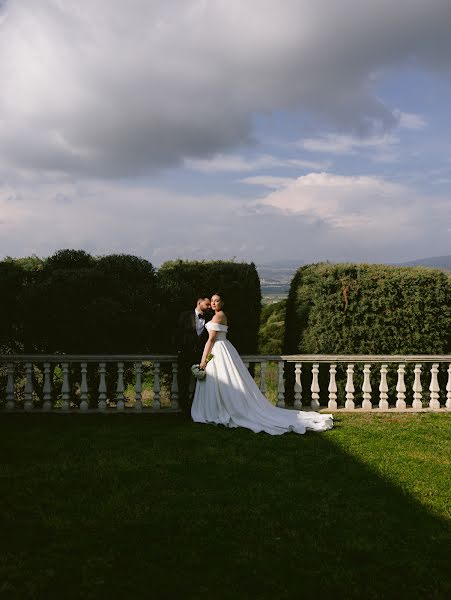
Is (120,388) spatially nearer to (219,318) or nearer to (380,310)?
(219,318)

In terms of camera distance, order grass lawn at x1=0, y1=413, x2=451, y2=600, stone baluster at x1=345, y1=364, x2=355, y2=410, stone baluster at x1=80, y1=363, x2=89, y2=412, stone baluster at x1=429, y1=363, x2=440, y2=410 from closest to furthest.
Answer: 1. grass lawn at x1=0, y1=413, x2=451, y2=600
2. stone baluster at x1=80, y1=363, x2=89, y2=412
3. stone baluster at x1=345, y1=364, x2=355, y2=410
4. stone baluster at x1=429, y1=363, x2=440, y2=410

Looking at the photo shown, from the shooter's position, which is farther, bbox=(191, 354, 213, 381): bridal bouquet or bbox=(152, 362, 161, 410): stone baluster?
bbox=(152, 362, 161, 410): stone baluster

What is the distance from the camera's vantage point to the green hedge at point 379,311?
32.1 feet

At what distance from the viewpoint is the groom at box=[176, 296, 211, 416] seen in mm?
8852

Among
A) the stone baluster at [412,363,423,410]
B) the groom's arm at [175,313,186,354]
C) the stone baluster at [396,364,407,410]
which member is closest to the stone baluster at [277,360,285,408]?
the groom's arm at [175,313,186,354]

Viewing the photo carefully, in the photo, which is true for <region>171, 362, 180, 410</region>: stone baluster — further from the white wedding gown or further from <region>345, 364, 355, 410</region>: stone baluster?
<region>345, 364, 355, 410</region>: stone baluster

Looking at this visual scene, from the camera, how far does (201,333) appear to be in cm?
895

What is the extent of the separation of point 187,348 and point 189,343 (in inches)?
3.4

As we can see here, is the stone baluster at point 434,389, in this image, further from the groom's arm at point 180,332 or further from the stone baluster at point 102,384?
the stone baluster at point 102,384

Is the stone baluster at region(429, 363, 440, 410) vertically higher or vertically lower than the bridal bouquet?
lower

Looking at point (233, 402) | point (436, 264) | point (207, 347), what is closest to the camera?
point (233, 402)

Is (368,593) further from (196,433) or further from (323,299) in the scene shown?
(323,299)

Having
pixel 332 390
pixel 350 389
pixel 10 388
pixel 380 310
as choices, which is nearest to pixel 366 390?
pixel 350 389

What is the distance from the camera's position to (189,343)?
348 inches
